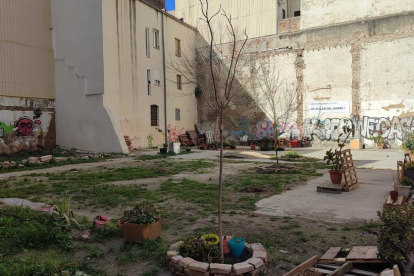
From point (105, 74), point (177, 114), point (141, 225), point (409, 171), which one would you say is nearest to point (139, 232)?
point (141, 225)

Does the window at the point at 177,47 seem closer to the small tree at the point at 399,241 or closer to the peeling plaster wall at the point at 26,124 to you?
the peeling plaster wall at the point at 26,124

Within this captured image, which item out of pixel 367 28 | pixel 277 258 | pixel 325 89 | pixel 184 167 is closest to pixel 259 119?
pixel 325 89

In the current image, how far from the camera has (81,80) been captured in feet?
61.9

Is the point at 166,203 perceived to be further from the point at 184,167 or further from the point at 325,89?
the point at 325,89

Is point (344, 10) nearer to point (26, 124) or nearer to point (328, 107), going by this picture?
point (328, 107)

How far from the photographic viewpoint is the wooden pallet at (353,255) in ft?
12.5

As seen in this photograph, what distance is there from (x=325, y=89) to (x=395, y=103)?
428 cm

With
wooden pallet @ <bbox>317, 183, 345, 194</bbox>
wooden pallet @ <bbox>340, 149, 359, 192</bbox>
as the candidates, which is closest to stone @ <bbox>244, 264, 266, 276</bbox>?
wooden pallet @ <bbox>317, 183, 345, 194</bbox>

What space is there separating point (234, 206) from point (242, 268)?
3.27 m

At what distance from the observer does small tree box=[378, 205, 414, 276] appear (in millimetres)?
3469

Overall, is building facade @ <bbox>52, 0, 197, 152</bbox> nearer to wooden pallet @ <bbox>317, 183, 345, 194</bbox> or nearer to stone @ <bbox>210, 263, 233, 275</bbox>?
wooden pallet @ <bbox>317, 183, 345, 194</bbox>

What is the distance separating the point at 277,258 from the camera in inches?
165

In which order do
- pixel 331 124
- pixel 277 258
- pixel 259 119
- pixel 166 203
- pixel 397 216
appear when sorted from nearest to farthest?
pixel 397 216 → pixel 277 258 → pixel 166 203 → pixel 331 124 → pixel 259 119

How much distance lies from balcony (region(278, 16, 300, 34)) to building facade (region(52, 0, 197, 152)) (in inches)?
370
